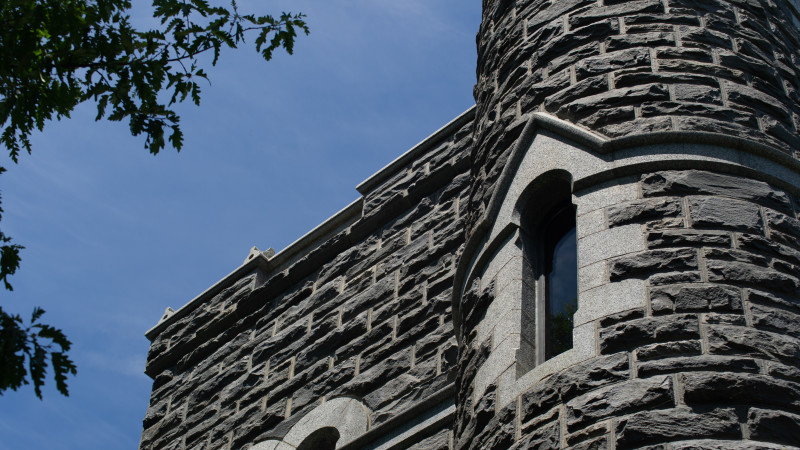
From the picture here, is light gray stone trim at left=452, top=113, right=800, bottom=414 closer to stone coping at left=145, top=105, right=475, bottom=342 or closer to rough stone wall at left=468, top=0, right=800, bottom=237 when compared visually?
rough stone wall at left=468, top=0, right=800, bottom=237

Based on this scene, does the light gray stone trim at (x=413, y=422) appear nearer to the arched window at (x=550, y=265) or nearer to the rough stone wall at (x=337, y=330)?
the rough stone wall at (x=337, y=330)

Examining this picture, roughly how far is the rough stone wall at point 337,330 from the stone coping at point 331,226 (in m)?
0.03

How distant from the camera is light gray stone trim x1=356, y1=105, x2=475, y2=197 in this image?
10.1 metres

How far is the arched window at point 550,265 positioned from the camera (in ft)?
19.9

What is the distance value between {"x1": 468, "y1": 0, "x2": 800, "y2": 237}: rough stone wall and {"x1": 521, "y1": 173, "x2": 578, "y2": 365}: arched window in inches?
17.2

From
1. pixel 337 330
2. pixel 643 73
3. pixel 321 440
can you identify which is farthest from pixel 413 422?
pixel 643 73

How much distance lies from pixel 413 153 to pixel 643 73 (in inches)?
147

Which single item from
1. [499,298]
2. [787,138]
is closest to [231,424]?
[499,298]

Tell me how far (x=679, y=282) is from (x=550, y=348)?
762 mm

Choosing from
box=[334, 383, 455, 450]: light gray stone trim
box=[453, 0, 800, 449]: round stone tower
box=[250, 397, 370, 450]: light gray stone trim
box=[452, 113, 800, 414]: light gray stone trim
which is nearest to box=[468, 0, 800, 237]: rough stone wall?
box=[453, 0, 800, 449]: round stone tower

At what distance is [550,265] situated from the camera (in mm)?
6555

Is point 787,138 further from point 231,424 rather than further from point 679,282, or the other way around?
point 231,424

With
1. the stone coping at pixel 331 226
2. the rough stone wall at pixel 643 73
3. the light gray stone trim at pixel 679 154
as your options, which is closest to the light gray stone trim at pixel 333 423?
the rough stone wall at pixel 643 73

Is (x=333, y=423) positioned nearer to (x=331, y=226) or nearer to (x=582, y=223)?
(x=331, y=226)
